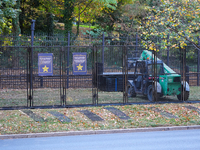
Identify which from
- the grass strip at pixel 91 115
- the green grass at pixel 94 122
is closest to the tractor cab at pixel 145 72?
the green grass at pixel 94 122

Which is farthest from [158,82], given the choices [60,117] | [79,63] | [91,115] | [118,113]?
[60,117]

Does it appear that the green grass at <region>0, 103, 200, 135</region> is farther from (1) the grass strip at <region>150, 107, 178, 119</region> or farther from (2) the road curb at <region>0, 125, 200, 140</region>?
(2) the road curb at <region>0, 125, 200, 140</region>

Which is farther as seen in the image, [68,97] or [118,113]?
[68,97]

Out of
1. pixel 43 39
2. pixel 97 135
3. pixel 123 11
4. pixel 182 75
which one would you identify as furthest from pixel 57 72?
pixel 123 11

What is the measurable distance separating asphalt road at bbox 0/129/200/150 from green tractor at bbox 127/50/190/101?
460 centimetres

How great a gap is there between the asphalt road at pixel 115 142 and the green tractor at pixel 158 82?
4.60 metres

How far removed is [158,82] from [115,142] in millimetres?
6487

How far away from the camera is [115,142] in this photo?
7641 millimetres

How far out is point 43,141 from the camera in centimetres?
788

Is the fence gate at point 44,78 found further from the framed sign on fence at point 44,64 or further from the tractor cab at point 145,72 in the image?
the tractor cab at point 145,72

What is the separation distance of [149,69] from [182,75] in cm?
164

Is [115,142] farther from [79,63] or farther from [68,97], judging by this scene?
[68,97]

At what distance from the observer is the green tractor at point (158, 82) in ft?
43.3

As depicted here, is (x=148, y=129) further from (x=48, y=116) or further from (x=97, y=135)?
(x=48, y=116)
